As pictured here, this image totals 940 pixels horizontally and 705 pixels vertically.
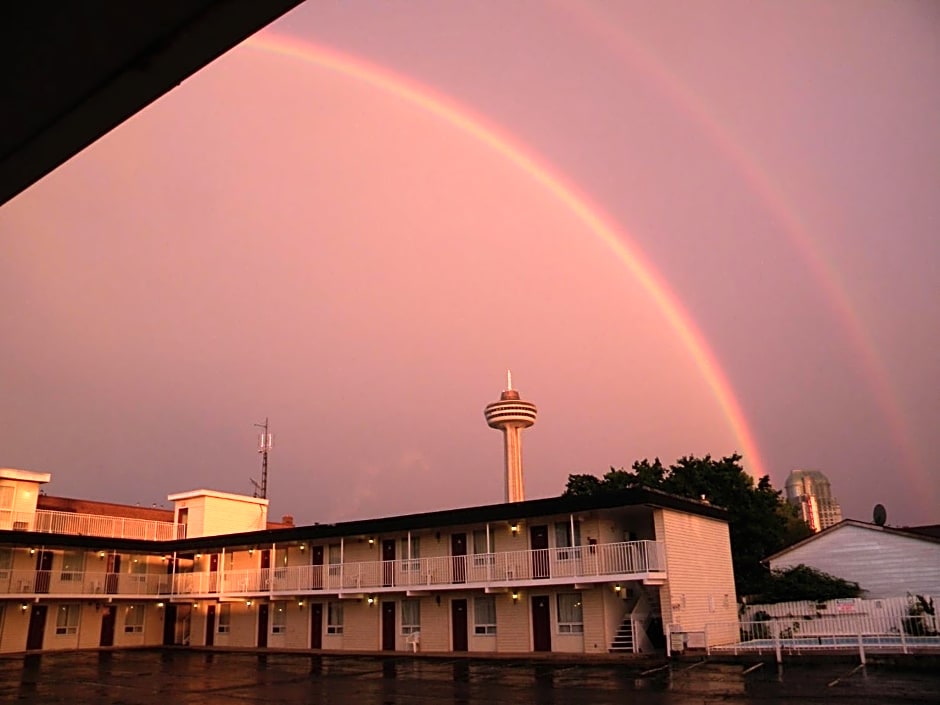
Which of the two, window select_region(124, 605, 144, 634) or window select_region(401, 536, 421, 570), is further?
window select_region(124, 605, 144, 634)

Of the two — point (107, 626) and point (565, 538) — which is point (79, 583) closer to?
point (107, 626)

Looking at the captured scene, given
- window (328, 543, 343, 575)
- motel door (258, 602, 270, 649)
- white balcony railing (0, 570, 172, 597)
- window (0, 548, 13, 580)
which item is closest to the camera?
white balcony railing (0, 570, 172, 597)

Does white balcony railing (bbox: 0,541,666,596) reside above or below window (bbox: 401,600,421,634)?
above

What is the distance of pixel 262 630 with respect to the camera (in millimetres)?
37125

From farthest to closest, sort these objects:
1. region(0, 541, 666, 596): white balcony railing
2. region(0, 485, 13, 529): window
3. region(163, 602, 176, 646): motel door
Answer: region(163, 602, 176, 646): motel door → region(0, 485, 13, 529): window → region(0, 541, 666, 596): white balcony railing

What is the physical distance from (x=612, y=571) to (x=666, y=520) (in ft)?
8.16

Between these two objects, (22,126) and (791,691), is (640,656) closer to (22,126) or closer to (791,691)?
(791,691)

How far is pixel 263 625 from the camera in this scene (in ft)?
122

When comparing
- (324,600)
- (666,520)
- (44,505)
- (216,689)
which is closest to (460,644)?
(324,600)

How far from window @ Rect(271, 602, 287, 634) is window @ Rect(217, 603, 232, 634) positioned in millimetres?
3262

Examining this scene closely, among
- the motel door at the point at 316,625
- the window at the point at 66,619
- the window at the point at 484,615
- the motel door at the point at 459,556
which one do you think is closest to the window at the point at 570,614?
the window at the point at 484,615

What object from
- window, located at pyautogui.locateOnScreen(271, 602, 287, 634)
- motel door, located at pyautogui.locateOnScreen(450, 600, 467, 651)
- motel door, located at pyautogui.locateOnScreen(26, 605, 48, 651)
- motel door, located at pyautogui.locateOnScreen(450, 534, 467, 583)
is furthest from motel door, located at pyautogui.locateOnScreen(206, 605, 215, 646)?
motel door, located at pyautogui.locateOnScreen(450, 534, 467, 583)

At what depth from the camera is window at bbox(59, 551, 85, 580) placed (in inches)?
1491

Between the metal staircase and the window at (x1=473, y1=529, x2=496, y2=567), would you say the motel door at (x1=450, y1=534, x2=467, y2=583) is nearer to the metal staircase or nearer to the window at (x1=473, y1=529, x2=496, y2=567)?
the window at (x1=473, y1=529, x2=496, y2=567)
